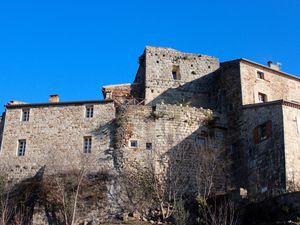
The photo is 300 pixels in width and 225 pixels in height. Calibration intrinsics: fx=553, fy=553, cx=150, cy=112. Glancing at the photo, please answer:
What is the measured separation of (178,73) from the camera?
140ft

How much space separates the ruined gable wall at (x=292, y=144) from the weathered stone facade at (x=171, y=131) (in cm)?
6

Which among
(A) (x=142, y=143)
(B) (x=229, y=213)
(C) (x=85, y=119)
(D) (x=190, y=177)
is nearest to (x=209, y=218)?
(B) (x=229, y=213)

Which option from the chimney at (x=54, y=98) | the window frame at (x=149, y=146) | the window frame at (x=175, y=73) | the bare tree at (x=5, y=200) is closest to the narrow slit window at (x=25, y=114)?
the chimney at (x=54, y=98)

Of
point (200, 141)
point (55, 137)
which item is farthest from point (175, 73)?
point (55, 137)

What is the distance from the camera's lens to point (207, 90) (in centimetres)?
4219

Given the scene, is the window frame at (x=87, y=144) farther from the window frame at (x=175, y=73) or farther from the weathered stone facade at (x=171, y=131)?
the window frame at (x=175, y=73)

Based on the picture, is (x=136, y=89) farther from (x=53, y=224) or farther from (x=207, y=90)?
(x=53, y=224)

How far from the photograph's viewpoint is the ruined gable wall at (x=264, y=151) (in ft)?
106

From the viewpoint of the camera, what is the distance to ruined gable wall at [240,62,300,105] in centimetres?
3859

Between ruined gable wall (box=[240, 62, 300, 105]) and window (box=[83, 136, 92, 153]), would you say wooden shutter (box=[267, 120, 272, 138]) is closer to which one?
ruined gable wall (box=[240, 62, 300, 105])

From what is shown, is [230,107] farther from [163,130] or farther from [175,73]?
[175,73]

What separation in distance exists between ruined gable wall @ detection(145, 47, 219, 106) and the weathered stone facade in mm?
1154

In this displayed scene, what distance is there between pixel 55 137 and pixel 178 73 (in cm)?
1157

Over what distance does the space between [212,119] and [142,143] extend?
5311mm
